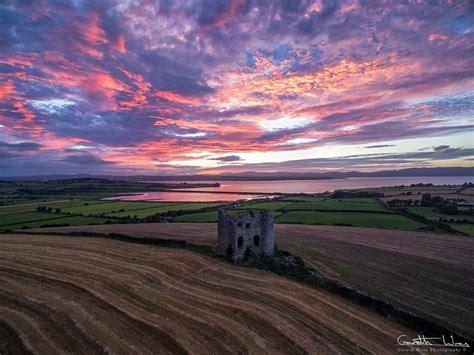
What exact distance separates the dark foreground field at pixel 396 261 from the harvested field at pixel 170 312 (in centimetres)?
389

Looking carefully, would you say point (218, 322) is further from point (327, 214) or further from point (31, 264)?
point (327, 214)

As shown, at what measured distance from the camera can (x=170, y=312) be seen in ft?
52.5

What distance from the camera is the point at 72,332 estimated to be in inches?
532

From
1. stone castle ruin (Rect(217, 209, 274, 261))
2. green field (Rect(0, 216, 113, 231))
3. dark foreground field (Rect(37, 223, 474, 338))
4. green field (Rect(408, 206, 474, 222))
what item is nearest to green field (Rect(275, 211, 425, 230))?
green field (Rect(408, 206, 474, 222))

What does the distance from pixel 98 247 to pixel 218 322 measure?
20098 millimetres

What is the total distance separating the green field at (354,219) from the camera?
150ft

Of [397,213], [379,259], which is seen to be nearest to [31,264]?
[379,259]

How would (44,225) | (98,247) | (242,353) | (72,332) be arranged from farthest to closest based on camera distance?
(44,225) < (98,247) < (72,332) < (242,353)

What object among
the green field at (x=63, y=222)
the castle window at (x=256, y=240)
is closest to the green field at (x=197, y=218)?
the green field at (x=63, y=222)

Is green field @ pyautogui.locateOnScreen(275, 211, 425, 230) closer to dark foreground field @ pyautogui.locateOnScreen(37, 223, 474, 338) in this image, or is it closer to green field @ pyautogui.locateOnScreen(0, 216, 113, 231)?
dark foreground field @ pyautogui.locateOnScreen(37, 223, 474, 338)

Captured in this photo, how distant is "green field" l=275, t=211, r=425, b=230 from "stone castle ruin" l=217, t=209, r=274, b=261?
23406 mm
